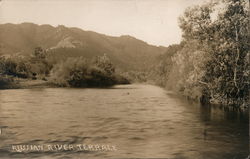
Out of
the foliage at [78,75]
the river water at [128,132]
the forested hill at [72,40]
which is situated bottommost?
the river water at [128,132]

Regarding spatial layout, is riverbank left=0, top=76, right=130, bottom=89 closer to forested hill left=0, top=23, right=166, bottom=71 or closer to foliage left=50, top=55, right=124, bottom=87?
foliage left=50, top=55, right=124, bottom=87

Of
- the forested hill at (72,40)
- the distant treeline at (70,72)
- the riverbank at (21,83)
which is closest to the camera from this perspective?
the forested hill at (72,40)

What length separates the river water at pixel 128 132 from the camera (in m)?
12.2

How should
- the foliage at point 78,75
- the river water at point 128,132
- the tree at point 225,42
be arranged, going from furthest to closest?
the foliage at point 78,75 → the tree at point 225,42 → the river water at point 128,132

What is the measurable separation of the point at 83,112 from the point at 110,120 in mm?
4071

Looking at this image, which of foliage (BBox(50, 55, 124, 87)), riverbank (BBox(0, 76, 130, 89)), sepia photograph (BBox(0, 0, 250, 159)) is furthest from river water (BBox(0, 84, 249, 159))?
foliage (BBox(50, 55, 124, 87))

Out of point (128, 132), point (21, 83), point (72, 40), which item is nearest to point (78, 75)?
point (21, 83)

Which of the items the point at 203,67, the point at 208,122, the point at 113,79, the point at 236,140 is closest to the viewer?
the point at 236,140

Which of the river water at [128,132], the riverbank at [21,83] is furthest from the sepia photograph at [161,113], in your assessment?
the riverbank at [21,83]

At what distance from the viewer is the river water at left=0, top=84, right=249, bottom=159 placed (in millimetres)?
12203

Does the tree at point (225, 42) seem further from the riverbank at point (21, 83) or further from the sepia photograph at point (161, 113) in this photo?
the riverbank at point (21, 83)

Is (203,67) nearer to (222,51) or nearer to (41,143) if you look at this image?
(222,51)

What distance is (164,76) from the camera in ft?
199

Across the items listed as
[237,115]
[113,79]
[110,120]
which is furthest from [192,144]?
[113,79]
